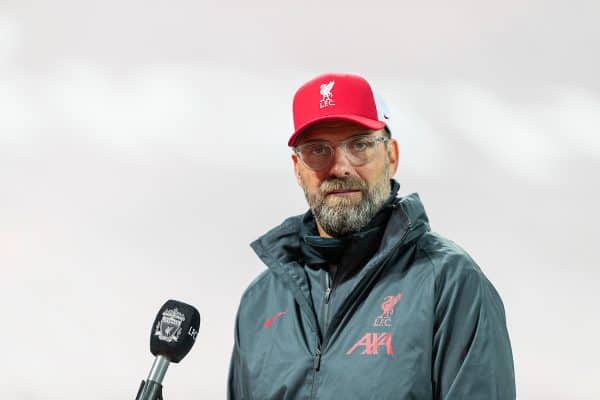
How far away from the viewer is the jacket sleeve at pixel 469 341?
3770 millimetres

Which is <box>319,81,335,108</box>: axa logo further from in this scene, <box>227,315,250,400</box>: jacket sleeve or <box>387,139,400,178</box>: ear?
<box>227,315,250,400</box>: jacket sleeve

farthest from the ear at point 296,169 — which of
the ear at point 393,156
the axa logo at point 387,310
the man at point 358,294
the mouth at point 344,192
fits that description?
the axa logo at point 387,310

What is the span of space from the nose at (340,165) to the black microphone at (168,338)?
0.96 m

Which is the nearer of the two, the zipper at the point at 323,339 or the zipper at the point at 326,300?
the zipper at the point at 323,339

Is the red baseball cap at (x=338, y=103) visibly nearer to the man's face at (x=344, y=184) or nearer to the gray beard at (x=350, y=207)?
the man's face at (x=344, y=184)

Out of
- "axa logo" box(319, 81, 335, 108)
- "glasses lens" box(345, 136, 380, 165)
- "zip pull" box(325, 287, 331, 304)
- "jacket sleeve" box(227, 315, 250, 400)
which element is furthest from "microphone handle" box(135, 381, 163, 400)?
"axa logo" box(319, 81, 335, 108)

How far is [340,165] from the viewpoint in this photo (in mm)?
4340

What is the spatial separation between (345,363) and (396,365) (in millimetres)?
261

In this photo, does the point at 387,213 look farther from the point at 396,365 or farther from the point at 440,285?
the point at 396,365

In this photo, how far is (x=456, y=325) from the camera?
153 inches

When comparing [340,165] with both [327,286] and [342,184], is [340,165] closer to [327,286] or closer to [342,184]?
[342,184]

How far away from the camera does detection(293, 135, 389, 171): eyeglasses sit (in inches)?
172

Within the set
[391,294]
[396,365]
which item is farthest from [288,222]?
[396,365]

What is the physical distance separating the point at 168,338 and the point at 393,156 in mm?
1498
